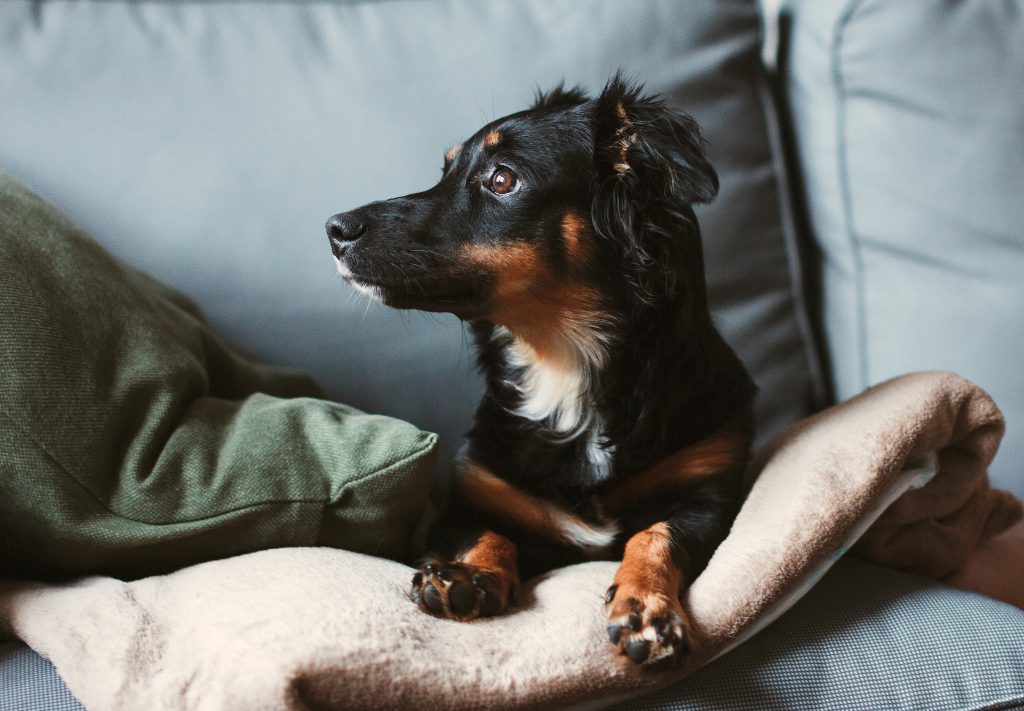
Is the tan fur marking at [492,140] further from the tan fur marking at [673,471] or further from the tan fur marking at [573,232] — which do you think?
the tan fur marking at [673,471]

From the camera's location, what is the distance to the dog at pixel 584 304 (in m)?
1.27

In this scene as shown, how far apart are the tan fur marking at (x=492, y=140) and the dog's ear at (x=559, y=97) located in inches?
4.8

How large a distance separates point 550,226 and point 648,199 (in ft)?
0.51

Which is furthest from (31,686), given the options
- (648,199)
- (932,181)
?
(932,181)

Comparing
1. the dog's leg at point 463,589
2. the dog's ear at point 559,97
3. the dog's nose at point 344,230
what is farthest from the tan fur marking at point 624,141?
the dog's leg at point 463,589

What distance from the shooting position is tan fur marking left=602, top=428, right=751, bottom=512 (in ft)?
4.36

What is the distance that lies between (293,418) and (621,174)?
61cm

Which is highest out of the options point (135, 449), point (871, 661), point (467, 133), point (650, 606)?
point (467, 133)

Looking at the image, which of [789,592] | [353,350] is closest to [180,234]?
[353,350]

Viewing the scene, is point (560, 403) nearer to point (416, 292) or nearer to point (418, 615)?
point (416, 292)

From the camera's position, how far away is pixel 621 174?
132 cm

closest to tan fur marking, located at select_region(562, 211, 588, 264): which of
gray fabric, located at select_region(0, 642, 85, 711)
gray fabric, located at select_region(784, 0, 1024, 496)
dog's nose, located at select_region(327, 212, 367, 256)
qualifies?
dog's nose, located at select_region(327, 212, 367, 256)

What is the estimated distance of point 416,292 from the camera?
127 cm

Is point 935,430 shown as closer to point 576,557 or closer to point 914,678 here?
point 914,678
